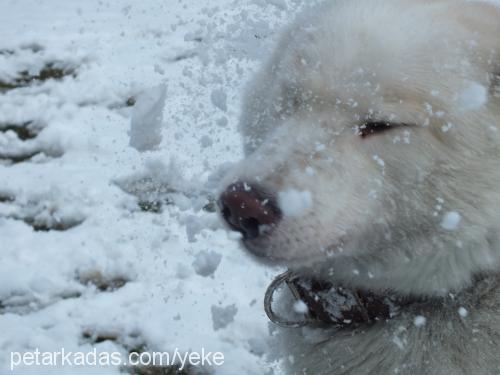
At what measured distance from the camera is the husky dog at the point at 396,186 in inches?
72.6

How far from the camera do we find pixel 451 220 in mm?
1843

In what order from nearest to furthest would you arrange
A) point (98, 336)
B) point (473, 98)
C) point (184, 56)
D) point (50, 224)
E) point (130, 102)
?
1. point (473, 98)
2. point (98, 336)
3. point (50, 224)
4. point (130, 102)
5. point (184, 56)

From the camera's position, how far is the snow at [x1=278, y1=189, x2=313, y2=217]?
5.83 feet

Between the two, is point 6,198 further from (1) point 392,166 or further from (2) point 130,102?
(1) point 392,166

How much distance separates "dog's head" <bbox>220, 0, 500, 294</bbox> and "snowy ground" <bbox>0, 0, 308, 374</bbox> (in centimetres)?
106

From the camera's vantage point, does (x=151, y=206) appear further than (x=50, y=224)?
Result: Yes

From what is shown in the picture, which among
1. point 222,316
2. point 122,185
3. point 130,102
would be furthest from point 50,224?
point 130,102

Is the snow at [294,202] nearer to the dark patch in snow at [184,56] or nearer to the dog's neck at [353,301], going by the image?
the dog's neck at [353,301]

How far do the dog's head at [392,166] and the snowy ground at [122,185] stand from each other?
106 centimetres

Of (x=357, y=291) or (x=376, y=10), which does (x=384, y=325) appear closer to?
(x=357, y=291)

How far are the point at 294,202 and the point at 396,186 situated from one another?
35cm

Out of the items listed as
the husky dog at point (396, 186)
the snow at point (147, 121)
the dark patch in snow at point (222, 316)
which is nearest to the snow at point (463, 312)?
the husky dog at point (396, 186)

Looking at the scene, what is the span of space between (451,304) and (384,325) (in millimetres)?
240

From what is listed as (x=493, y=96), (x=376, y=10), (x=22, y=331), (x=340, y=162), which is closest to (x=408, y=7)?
(x=376, y=10)
